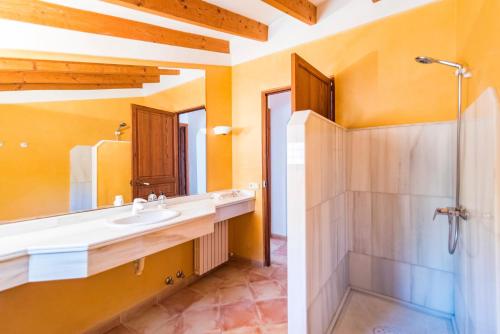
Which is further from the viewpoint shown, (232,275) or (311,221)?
(232,275)

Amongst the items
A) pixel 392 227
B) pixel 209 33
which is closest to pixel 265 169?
pixel 392 227

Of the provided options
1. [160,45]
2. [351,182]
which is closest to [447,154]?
[351,182]

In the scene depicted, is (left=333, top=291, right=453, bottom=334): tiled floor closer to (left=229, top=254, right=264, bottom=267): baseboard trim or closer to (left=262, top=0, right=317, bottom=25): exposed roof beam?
(left=229, top=254, right=264, bottom=267): baseboard trim

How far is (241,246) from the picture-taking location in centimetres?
316

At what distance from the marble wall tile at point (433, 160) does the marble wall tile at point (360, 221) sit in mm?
390

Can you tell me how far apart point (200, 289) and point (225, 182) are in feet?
4.05

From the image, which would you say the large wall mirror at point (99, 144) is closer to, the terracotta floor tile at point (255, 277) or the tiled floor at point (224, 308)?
the tiled floor at point (224, 308)

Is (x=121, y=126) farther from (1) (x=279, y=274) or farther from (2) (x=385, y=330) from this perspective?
(2) (x=385, y=330)

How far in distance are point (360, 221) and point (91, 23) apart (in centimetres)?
295

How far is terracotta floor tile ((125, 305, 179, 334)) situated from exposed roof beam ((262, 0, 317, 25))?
2762mm

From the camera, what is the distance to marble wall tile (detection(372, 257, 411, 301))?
2.11m

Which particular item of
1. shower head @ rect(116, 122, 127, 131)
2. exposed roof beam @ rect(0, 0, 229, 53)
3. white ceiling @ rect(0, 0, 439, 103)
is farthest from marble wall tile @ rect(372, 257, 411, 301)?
exposed roof beam @ rect(0, 0, 229, 53)

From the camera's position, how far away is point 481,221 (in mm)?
1180

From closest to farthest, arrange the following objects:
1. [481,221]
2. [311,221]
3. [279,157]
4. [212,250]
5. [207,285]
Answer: [481,221]
[311,221]
[207,285]
[212,250]
[279,157]
